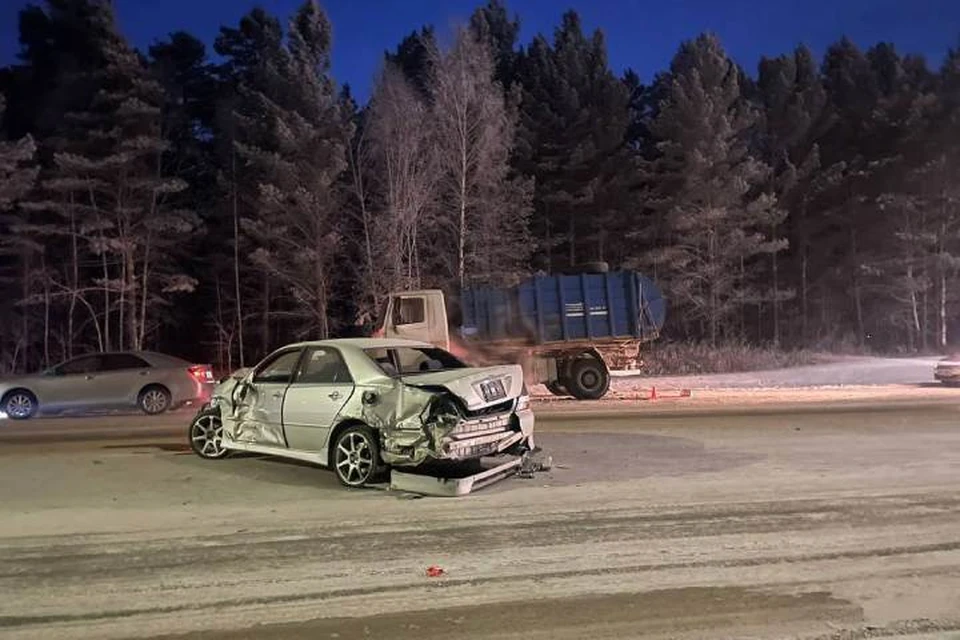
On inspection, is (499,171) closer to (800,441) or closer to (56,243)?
(56,243)

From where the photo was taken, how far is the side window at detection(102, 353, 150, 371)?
19141 millimetres

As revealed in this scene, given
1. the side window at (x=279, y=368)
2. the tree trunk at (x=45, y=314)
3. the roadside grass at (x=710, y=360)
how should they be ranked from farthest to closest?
the tree trunk at (x=45, y=314)
the roadside grass at (x=710, y=360)
the side window at (x=279, y=368)

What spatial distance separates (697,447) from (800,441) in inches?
63.4

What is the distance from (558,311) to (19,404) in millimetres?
11732

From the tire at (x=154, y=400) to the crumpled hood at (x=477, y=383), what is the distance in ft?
36.9

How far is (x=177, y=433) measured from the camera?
14.8 m

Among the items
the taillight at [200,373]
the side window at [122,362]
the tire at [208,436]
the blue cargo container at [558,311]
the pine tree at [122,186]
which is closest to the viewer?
the tire at [208,436]

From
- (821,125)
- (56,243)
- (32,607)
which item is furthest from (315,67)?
(32,607)

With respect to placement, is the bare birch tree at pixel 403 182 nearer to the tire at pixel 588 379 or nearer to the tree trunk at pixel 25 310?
the tire at pixel 588 379

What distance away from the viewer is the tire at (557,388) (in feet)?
70.9

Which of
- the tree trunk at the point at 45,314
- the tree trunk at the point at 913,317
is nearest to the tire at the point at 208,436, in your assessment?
the tree trunk at the point at 45,314

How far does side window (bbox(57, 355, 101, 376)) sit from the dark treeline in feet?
40.7

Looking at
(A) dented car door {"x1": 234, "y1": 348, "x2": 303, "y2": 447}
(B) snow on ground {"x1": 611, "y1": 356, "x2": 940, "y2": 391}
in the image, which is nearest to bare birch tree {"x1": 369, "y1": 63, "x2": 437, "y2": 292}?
(B) snow on ground {"x1": 611, "y1": 356, "x2": 940, "y2": 391}

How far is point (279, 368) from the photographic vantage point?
10.6 m
